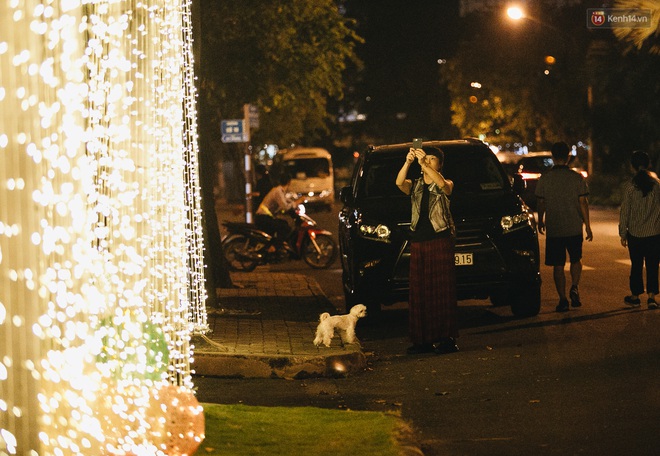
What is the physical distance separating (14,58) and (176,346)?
3195 mm

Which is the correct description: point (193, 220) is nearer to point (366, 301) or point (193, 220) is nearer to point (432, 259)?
point (366, 301)

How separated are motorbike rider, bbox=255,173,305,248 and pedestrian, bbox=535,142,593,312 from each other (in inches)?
312

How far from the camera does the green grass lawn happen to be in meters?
6.33

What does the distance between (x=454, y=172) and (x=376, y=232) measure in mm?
1533

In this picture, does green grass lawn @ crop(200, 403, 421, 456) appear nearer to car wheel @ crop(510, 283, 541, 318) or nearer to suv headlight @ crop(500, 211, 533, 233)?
suv headlight @ crop(500, 211, 533, 233)

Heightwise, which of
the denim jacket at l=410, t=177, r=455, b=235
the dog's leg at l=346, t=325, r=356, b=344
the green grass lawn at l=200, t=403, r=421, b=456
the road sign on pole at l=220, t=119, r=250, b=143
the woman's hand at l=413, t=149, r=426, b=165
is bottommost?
the green grass lawn at l=200, t=403, r=421, b=456

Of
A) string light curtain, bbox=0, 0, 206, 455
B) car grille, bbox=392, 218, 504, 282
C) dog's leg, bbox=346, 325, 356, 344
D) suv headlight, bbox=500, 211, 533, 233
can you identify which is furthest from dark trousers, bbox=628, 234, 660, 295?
string light curtain, bbox=0, 0, 206, 455

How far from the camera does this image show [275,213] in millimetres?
19828

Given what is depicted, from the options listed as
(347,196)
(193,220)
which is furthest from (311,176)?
(193,220)

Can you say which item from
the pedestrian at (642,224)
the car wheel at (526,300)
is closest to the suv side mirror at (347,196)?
the car wheel at (526,300)

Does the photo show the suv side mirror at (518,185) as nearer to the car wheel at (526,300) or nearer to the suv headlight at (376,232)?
the car wheel at (526,300)

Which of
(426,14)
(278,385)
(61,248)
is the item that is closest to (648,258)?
(278,385)

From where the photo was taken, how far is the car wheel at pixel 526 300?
11844 millimetres

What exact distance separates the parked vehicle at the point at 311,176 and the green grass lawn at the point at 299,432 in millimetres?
36892
